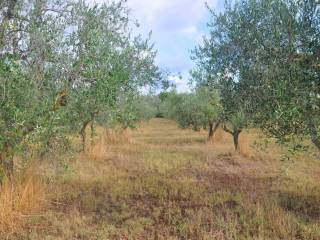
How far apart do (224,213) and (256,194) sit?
2404 millimetres

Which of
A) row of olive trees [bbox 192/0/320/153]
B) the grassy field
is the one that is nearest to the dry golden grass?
the grassy field

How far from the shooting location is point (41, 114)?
9.48 m

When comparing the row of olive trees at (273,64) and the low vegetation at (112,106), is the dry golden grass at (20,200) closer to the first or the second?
the low vegetation at (112,106)

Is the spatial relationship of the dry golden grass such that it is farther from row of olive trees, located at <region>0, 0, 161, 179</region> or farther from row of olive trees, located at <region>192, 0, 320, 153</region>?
row of olive trees, located at <region>192, 0, 320, 153</region>

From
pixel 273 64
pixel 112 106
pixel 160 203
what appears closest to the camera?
pixel 273 64

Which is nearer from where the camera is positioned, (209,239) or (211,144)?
(209,239)

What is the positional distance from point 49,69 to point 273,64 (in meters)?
4.81

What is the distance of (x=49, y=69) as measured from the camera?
976cm

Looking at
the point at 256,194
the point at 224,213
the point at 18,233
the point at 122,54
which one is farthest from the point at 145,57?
the point at 18,233

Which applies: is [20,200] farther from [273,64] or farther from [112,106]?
[273,64]

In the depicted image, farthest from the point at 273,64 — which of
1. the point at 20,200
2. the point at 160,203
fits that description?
the point at 20,200

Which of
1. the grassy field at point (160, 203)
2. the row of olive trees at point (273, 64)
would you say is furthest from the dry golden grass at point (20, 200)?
the row of olive trees at point (273, 64)

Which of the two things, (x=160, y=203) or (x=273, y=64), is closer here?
(x=273, y=64)

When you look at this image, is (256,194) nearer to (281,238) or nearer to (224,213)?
(224,213)
